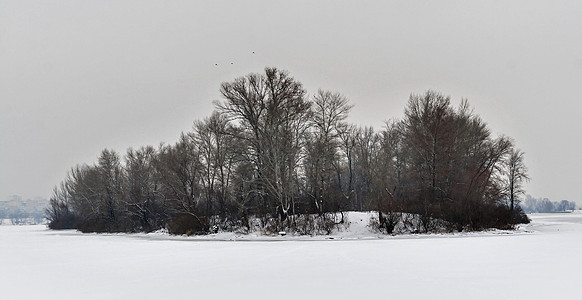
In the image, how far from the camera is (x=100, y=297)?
39.8 ft

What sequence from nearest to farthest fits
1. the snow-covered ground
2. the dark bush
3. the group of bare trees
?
1. the snow-covered ground
2. the group of bare trees
3. the dark bush

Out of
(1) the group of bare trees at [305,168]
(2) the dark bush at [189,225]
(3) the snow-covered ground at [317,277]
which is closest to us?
(3) the snow-covered ground at [317,277]

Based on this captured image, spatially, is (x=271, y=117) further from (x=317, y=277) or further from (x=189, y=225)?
(x=317, y=277)

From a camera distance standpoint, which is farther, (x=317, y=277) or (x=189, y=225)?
(x=189, y=225)

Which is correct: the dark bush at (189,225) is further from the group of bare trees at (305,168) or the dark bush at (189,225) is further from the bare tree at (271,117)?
the bare tree at (271,117)

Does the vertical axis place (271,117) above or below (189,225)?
above

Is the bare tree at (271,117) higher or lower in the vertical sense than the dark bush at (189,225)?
higher

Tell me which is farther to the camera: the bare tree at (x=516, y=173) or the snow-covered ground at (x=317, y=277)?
the bare tree at (x=516, y=173)

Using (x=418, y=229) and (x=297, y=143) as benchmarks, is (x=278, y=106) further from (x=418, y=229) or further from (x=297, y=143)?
(x=418, y=229)

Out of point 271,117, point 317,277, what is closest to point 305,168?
point 271,117

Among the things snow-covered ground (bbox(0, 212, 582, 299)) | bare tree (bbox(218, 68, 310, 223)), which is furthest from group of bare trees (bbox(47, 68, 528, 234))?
snow-covered ground (bbox(0, 212, 582, 299))

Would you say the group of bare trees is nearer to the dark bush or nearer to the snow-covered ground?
the dark bush

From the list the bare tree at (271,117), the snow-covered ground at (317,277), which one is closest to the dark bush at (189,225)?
the bare tree at (271,117)

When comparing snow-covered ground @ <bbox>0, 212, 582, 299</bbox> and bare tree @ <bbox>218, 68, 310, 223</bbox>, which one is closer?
snow-covered ground @ <bbox>0, 212, 582, 299</bbox>
